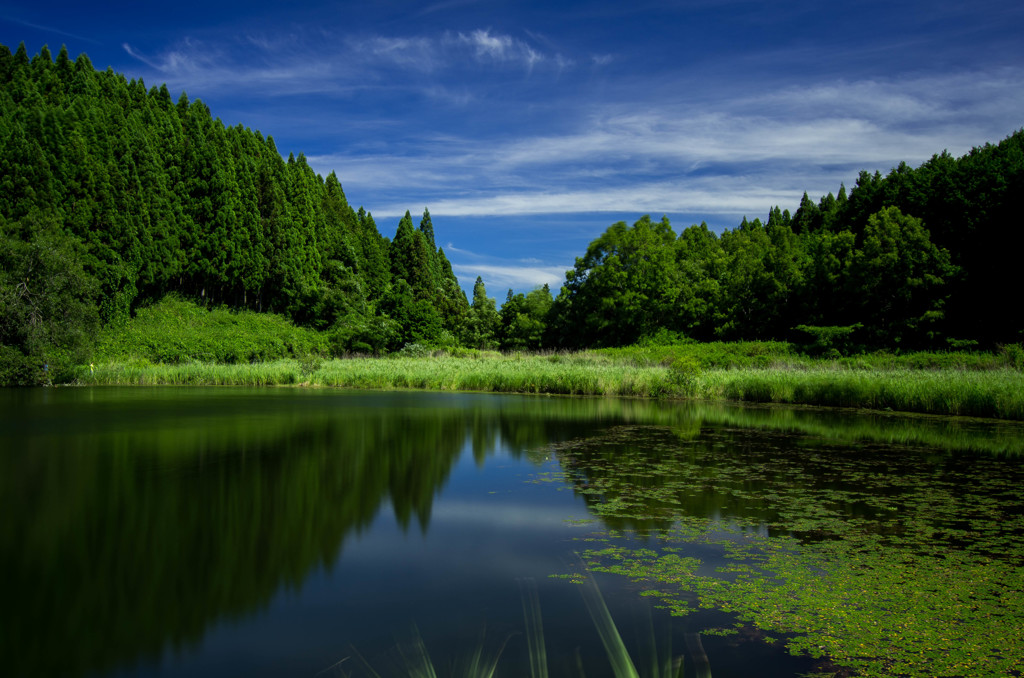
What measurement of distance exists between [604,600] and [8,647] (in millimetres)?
3136

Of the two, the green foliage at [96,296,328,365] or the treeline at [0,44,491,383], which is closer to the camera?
the treeline at [0,44,491,383]

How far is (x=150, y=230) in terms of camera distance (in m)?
35.5

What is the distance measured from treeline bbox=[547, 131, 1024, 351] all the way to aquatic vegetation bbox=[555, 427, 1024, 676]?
28.8 m

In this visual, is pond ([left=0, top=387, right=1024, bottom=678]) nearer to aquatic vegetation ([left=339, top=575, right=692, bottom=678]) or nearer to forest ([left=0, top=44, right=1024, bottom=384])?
aquatic vegetation ([left=339, top=575, right=692, bottom=678])

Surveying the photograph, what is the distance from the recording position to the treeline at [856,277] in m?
33.1

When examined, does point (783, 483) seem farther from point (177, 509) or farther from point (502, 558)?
point (177, 509)

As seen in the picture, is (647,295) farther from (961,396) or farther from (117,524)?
(117,524)

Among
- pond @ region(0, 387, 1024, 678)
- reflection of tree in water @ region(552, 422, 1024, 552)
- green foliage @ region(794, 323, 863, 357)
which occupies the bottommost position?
reflection of tree in water @ region(552, 422, 1024, 552)

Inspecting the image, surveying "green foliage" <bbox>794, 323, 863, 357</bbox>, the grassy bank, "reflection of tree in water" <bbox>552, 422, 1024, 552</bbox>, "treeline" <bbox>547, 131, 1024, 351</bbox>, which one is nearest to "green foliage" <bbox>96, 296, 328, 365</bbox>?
the grassy bank

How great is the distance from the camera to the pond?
10.6 feet

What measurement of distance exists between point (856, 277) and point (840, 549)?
35.6 meters

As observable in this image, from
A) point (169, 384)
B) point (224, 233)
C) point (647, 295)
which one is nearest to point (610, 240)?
point (647, 295)

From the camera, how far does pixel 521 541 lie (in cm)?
519

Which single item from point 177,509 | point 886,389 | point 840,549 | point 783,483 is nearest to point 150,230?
point 177,509
